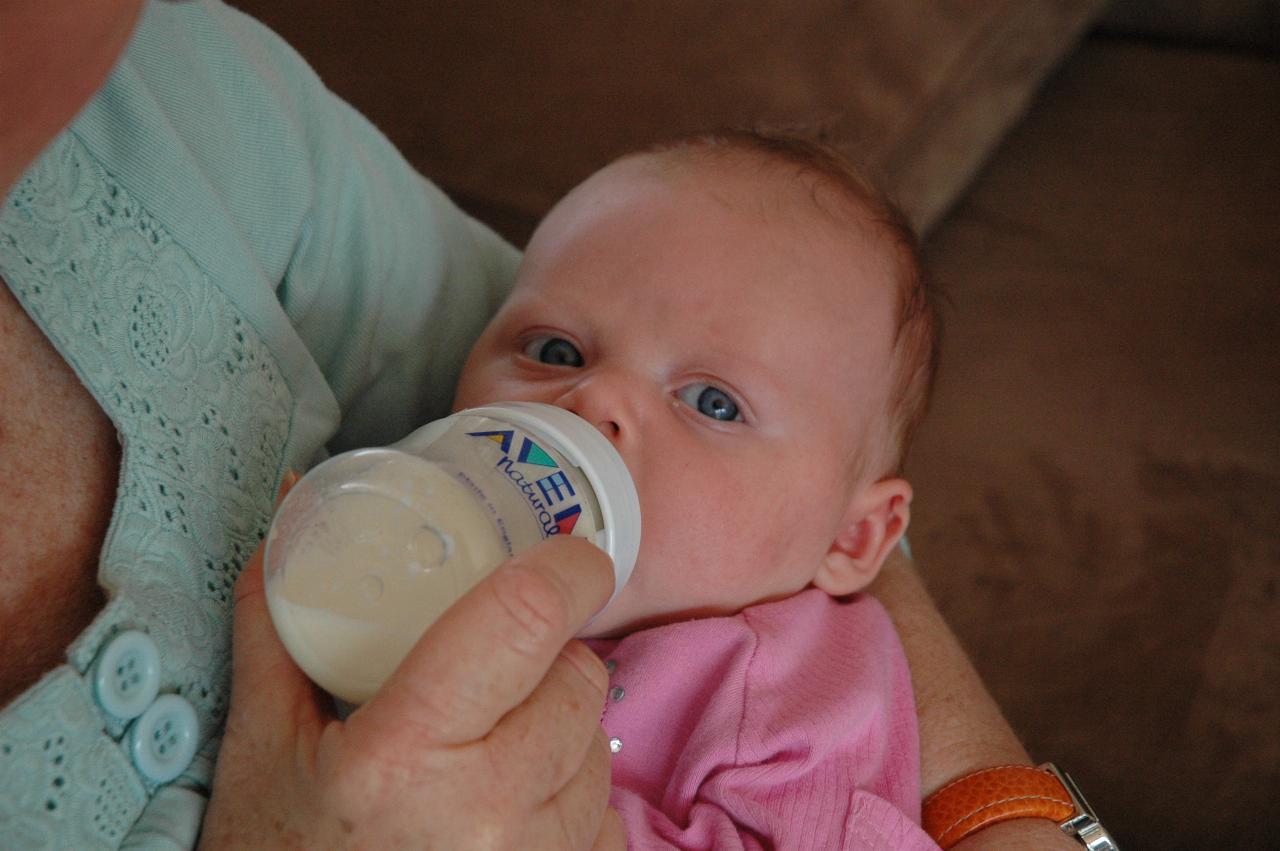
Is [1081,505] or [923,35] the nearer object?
[1081,505]

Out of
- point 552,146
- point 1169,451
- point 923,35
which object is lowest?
point 552,146

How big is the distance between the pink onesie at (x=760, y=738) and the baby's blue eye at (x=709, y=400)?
0.18 m

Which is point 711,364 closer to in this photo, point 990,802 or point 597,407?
point 597,407

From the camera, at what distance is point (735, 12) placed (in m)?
1.78

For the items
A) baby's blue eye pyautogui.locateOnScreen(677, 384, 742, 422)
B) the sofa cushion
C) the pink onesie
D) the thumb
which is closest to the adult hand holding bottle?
the thumb

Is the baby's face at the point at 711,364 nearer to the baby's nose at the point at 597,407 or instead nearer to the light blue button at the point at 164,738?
the baby's nose at the point at 597,407

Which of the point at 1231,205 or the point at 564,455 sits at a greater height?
the point at 1231,205

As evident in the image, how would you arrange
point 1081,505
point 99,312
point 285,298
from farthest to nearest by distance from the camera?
point 1081,505 → point 285,298 → point 99,312

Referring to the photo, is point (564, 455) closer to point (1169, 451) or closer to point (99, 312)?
point (99, 312)

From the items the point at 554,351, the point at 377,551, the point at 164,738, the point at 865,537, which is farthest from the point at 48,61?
the point at 865,537

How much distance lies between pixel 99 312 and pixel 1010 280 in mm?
1462

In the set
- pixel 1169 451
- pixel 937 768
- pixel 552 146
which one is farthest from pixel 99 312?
pixel 1169 451

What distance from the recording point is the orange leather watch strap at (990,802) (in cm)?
96

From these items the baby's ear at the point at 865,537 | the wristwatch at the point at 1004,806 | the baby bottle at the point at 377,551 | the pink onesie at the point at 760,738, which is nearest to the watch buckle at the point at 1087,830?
the wristwatch at the point at 1004,806
